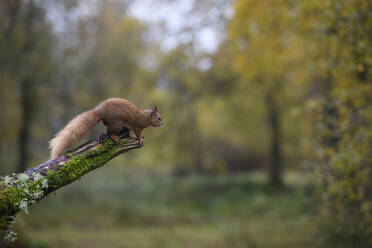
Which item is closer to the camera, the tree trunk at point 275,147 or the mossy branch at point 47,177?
the mossy branch at point 47,177

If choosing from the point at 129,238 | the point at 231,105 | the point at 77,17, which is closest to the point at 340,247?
the point at 129,238

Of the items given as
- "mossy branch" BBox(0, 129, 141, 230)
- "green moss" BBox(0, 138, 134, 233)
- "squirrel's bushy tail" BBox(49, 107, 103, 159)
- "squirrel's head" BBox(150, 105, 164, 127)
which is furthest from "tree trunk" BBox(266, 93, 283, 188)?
"green moss" BBox(0, 138, 134, 233)

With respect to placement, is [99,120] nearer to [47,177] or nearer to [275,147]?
[47,177]

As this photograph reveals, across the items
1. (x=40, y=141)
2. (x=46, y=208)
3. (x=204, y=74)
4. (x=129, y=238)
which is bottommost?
(x=129, y=238)

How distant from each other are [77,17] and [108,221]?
25.4ft

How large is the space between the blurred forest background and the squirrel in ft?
5.31

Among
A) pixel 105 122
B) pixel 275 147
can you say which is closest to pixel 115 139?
pixel 105 122

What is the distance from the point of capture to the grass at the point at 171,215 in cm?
1095

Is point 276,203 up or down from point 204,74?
down

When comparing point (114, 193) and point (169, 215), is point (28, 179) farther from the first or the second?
point (114, 193)

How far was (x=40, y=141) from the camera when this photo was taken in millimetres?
15891

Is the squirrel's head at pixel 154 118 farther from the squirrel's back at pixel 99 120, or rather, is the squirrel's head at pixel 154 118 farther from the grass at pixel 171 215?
the grass at pixel 171 215

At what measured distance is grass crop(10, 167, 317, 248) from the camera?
35.9 ft

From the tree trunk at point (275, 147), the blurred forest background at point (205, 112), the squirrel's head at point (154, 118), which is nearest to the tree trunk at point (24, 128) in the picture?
the blurred forest background at point (205, 112)
